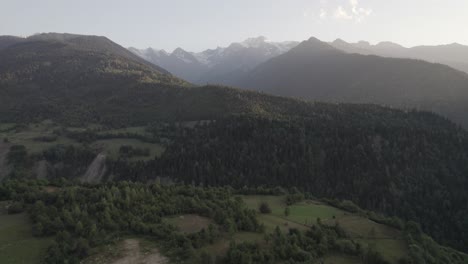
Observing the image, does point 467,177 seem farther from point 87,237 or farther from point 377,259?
point 87,237

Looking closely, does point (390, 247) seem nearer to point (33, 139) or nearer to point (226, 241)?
point (226, 241)

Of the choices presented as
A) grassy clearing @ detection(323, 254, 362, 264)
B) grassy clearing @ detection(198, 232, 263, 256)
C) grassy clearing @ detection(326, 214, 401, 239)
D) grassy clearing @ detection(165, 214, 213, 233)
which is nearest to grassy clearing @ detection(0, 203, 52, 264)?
grassy clearing @ detection(165, 214, 213, 233)

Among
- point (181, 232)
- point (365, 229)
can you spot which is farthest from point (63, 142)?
point (365, 229)

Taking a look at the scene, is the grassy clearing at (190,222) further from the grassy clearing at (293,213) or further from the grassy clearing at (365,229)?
the grassy clearing at (365,229)

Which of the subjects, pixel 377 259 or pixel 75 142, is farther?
pixel 75 142

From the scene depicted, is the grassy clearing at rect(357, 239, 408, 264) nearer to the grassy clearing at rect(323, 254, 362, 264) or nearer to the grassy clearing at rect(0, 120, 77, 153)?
the grassy clearing at rect(323, 254, 362, 264)

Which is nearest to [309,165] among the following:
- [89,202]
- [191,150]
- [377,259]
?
[191,150]

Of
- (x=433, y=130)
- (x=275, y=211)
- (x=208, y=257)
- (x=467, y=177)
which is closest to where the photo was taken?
(x=208, y=257)
